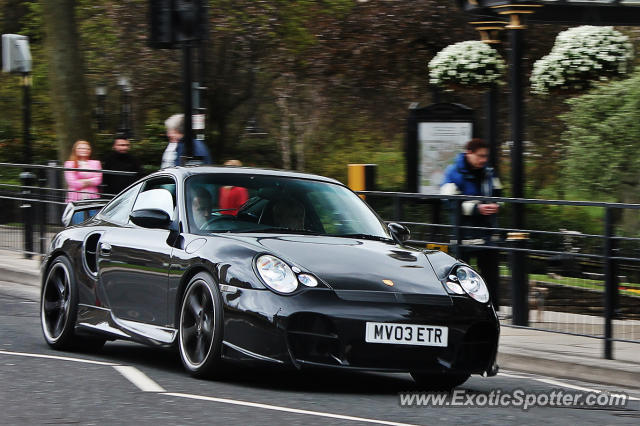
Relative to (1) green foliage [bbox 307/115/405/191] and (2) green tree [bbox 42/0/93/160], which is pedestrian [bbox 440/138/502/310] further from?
(1) green foliage [bbox 307/115/405/191]

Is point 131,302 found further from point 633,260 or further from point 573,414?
point 633,260

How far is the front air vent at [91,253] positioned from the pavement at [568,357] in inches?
126

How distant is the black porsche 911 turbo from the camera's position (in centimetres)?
746

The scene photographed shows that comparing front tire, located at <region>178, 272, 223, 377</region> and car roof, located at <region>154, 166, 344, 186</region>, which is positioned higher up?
car roof, located at <region>154, 166, 344, 186</region>

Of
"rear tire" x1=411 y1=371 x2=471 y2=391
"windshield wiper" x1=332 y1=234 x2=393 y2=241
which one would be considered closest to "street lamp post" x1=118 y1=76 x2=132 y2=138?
"windshield wiper" x1=332 y1=234 x2=393 y2=241

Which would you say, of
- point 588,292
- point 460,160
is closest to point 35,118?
point 460,160

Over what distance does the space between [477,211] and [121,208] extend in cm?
364

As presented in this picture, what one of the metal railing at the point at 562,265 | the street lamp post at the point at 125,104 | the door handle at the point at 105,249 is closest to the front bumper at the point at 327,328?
the door handle at the point at 105,249

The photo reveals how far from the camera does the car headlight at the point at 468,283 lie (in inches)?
312

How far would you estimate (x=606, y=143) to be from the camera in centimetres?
1984

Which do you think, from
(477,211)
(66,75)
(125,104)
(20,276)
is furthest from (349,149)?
(477,211)

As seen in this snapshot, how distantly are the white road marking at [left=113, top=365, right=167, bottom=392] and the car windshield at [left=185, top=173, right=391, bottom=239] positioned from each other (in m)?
0.98

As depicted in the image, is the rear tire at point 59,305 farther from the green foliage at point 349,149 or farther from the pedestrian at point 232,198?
the green foliage at point 349,149

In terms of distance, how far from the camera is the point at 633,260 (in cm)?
1001
